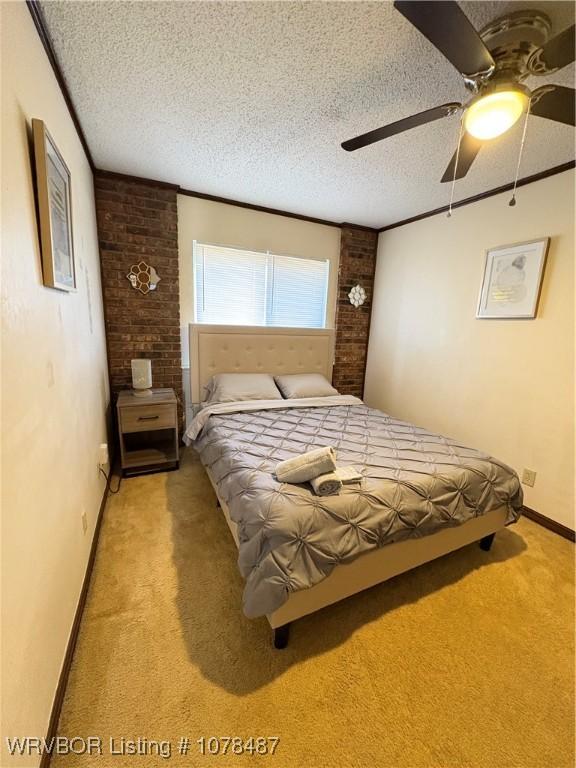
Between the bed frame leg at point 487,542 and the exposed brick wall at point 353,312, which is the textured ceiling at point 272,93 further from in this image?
the bed frame leg at point 487,542

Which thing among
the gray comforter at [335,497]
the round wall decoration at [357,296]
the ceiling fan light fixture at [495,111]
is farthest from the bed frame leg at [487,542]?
the round wall decoration at [357,296]

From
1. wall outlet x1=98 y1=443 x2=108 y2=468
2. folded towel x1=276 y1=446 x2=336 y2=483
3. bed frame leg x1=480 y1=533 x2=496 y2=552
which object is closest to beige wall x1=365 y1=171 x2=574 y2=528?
bed frame leg x1=480 y1=533 x2=496 y2=552

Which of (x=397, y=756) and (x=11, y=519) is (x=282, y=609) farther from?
(x=11, y=519)

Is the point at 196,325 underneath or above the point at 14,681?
above

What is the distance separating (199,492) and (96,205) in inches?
99.5

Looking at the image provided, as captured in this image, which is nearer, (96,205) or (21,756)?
(21,756)

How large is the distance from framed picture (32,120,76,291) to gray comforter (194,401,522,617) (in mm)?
1214

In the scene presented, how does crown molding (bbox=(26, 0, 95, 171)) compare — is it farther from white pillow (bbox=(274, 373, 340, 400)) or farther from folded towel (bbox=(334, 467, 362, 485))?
white pillow (bbox=(274, 373, 340, 400))

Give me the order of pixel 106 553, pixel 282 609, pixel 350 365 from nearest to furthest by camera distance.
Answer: pixel 282 609
pixel 106 553
pixel 350 365

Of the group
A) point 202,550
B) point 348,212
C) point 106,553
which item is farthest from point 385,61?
point 106,553

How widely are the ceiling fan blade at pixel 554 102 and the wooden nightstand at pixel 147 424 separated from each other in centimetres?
276

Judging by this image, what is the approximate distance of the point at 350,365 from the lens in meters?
3.99

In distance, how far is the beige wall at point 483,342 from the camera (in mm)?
2184

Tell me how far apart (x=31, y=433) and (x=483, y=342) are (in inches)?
121
